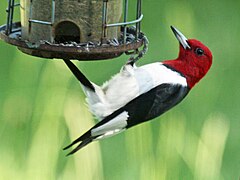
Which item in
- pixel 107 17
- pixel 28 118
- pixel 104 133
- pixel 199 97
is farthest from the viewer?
pixel 199 97

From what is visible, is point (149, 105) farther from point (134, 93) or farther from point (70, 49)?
point (70, 49)

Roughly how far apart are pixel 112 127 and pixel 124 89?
0.13m

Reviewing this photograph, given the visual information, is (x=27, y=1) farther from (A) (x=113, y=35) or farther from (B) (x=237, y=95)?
(B) (x=237, y=95)

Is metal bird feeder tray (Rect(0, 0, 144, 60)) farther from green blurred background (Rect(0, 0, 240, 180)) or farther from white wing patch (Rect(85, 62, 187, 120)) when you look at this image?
green blurred background (Rect(0, 0, 240, 180))

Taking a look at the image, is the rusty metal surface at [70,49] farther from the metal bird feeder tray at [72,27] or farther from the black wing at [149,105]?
the black wing at [149,105]

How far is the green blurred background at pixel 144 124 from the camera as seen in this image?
3.08m

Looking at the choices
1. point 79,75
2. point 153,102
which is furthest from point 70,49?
point 153,102

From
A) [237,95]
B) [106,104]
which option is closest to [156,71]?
[106,104]

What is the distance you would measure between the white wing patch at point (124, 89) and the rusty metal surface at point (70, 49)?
30 cm

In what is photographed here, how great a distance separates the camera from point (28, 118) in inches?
122

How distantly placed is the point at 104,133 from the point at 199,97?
3.13 ft

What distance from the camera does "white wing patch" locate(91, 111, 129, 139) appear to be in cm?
→ 245

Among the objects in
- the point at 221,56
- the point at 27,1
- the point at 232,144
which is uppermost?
the point at 27,1

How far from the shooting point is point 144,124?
3148 millimetres
